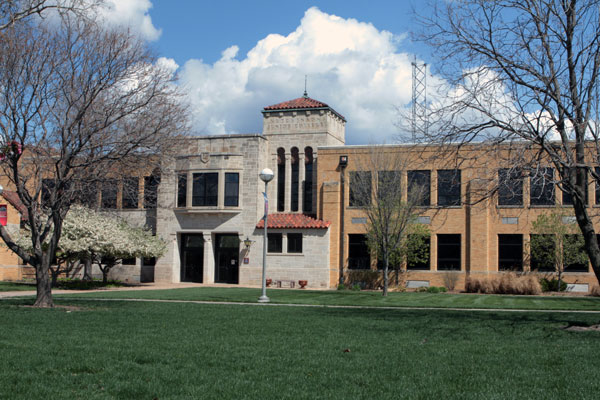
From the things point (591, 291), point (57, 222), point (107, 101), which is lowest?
point (591, 291)

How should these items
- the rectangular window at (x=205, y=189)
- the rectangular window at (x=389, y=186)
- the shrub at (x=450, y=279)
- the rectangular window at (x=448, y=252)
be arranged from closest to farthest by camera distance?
the rectangular window at (x=389, y=186) < the shrub at (x=450, y=279) < the rectangular window at (x=448, y=252) < the rectangular window at (x=205, y=189)

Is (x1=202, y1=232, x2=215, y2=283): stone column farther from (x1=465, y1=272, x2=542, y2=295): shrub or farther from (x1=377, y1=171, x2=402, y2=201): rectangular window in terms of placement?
(x1=465, y1=272, x2=542, y2=295): shrub

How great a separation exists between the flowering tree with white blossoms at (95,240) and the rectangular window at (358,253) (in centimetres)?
1215

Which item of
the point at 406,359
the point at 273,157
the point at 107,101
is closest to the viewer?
the point at 406,359

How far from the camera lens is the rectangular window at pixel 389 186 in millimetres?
29453

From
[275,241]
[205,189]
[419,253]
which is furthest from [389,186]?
[205,189]

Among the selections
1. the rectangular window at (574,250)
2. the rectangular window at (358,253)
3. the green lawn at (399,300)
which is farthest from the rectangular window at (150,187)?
the rectangular window at (574,250)

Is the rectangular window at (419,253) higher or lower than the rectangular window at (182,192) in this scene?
lower

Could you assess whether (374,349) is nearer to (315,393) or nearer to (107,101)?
(315,393)

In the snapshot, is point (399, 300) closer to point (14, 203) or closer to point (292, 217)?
point (292, 217)

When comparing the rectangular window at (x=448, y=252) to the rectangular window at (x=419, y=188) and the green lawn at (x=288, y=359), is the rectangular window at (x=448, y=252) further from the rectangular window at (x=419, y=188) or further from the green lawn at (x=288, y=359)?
the green lawn at (x=288, y=359)

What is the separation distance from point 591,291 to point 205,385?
1229 inches

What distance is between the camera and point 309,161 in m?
41.4

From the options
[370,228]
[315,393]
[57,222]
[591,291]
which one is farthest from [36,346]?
[591,291]
